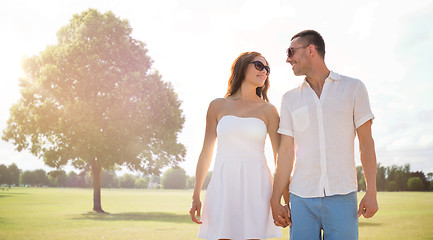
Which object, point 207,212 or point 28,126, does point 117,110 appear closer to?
point 28,126

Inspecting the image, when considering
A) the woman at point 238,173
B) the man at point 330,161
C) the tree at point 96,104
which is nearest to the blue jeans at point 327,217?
the man at point 330,161

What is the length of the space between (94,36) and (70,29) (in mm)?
2218

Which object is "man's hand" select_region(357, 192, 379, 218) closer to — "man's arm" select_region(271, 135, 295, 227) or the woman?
"man's arm" select_region(271, 135, 295, 227)

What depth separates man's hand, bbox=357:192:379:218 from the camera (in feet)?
12.5

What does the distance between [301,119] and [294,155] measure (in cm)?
42

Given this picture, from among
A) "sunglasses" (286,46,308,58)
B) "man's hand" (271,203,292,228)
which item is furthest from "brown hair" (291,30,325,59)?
"man's hand" (271,203,292,228)

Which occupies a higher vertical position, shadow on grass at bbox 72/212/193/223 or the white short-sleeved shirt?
the white short-sleeved shirt

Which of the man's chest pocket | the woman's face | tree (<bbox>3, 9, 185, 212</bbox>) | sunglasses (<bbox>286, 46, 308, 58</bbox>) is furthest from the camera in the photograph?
tree (<bbox>3, 9, 185, 212</bbox>)

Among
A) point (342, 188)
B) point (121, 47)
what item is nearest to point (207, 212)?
point (342, 188)

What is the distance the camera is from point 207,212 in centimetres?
536

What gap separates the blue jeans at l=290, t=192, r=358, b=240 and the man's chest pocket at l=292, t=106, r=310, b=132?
2.37ft

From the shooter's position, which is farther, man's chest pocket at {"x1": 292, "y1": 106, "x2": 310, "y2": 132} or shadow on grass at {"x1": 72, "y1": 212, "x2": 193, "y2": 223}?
shadow on grass at {"x1": 72, "y1": 212, "x2": 193, "y2": 223}

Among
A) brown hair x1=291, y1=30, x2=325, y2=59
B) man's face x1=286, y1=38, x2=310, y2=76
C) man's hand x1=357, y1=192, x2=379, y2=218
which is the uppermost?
brown hair x1=291, y1=30, x2=325, y2=59

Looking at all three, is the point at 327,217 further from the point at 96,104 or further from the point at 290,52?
the point at 96,104
